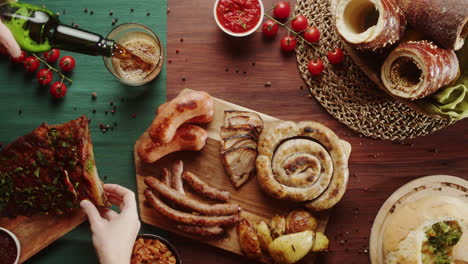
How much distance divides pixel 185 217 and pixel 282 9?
5.15 feet

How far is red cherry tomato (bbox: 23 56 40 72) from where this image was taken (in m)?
2.98

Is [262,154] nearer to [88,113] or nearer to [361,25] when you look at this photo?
[361,25]

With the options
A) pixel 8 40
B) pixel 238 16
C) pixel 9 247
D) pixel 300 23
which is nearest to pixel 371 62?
pixel 300 23

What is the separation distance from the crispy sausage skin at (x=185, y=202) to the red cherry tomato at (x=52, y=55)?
1105mm

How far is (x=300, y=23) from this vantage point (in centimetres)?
288

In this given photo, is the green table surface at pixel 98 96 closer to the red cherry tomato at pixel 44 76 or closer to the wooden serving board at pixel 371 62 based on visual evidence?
the red cherry tomato at pixel 44 76

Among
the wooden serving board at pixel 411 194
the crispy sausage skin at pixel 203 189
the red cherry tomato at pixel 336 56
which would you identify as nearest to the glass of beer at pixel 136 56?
the crispy sausage skin at pixel 203 189

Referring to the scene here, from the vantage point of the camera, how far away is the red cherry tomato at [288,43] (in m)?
2.93

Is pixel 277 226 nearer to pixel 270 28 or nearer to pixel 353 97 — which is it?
pixel 353 97

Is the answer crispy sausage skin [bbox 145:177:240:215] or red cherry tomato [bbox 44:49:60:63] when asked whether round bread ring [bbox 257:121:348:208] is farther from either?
red cherry tomato [bbox 44:49:60:63]

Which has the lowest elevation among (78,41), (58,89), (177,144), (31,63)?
(177,144)

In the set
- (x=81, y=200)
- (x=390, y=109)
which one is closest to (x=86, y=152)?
(x=81, y=200)

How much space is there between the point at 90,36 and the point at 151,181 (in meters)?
1.00

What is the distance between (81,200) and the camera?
2688 mm
